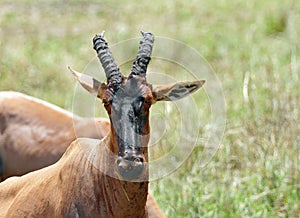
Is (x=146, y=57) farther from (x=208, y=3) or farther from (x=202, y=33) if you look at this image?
(x=208, y=3)

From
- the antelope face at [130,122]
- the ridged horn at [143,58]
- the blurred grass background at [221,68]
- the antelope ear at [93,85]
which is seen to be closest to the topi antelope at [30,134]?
the blurred grass background at [221,68]

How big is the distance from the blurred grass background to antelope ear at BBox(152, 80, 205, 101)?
2.07 m

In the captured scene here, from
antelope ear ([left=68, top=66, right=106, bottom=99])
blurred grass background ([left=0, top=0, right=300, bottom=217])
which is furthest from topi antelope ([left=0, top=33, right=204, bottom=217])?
blurred grass background ([left=0, top=0, right=300, bottom=217])

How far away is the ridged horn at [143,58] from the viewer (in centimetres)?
666

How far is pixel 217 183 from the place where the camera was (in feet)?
30.5

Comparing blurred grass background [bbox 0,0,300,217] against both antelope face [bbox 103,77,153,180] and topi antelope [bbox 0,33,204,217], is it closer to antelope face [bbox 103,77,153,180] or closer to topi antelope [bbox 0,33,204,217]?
topi antelope [bbox 0,33,204,217]

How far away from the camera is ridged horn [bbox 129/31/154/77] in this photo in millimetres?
6656

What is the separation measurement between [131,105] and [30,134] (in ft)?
10.4

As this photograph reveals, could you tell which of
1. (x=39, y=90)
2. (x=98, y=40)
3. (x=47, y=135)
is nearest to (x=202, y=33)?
(x=39, y=90)

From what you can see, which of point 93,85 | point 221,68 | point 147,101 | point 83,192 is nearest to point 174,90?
point 147,101

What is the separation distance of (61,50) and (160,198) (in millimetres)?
6354

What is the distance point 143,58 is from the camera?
6.73 metres

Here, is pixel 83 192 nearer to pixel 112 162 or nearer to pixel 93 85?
pixel 112 162

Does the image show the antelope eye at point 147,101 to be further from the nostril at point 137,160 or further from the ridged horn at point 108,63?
the nostril at point 137,160
